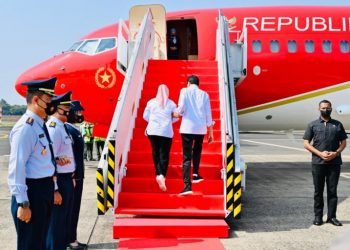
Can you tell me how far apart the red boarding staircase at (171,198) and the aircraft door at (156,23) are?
8.48ft

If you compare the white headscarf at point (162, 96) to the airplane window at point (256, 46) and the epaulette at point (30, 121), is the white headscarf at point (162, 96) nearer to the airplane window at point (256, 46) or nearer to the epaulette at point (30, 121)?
the epaulette at point (30, 121)

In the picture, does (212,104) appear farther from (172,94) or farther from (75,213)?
(75,213)

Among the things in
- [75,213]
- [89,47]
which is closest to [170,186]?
[75,213]

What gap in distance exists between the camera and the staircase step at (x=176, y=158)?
8.12 m

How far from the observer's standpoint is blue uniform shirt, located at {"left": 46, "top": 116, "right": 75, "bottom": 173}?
496cm

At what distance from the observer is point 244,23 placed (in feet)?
40.1

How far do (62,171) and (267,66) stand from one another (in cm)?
831

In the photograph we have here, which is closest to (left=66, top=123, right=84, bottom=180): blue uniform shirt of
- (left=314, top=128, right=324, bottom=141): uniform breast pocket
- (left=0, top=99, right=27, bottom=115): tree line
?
(left=314, top=128, right=324, bottom=141): uniform breast pocket

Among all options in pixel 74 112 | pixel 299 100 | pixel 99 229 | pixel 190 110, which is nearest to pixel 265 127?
pixel 299 100

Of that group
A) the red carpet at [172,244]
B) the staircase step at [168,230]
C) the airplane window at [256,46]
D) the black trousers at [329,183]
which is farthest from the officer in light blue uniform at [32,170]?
the airplane window at [256,46]

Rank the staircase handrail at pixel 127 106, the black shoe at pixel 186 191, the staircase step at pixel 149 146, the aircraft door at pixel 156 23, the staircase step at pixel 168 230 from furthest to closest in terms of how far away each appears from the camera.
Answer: the aircraft door at pixel 156 23 < the staircase step at pixel 149 146 < the black shoe at pixel 186 191 < the staircase handrail at pixel 127 106 < the staircase step at pixel 168 230

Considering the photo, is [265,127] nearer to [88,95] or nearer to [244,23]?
[244,23]

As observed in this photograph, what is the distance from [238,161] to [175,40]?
23.1 feet

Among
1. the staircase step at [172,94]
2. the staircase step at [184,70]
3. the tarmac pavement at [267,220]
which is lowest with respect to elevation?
the tarmac pavement at [267,220]
